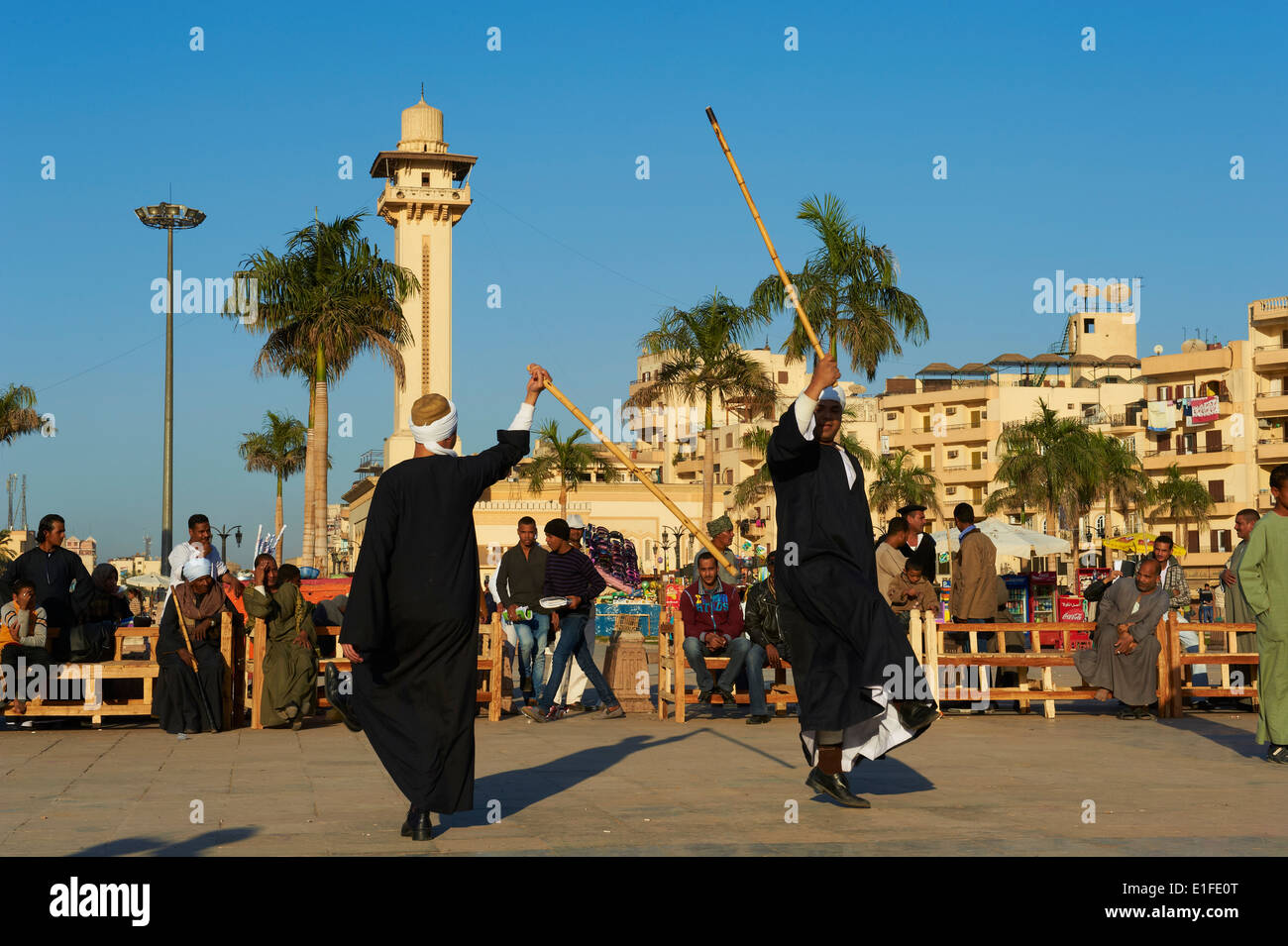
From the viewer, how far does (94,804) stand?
7.62 meters

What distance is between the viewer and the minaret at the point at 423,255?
2699 inches

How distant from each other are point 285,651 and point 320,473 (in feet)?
85.4

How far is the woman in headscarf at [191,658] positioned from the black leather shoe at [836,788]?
6.56 m

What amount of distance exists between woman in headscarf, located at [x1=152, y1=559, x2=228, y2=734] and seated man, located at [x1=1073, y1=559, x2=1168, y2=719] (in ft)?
25.0

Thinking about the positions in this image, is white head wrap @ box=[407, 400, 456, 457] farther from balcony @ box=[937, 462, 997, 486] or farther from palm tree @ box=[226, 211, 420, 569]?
balcony @ box=[937, 462, 997, 486]

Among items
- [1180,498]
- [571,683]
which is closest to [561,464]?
[1180,498]

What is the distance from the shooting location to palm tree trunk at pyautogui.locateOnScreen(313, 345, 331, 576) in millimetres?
36688

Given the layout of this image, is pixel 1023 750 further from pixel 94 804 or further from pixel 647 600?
pixel 647 600

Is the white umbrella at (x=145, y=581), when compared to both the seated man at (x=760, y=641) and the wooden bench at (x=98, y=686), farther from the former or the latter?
the seated man at (x=760, y=641)

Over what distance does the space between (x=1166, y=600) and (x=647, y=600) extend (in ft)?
64.8

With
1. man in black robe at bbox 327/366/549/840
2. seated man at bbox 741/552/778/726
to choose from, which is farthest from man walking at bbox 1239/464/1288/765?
man in black robe at bbox 327/366/549/840

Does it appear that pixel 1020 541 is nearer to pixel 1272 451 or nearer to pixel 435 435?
pixel 435 435

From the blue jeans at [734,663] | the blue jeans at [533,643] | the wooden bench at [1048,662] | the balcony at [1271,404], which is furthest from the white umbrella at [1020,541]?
the balcony at [1271,404]
